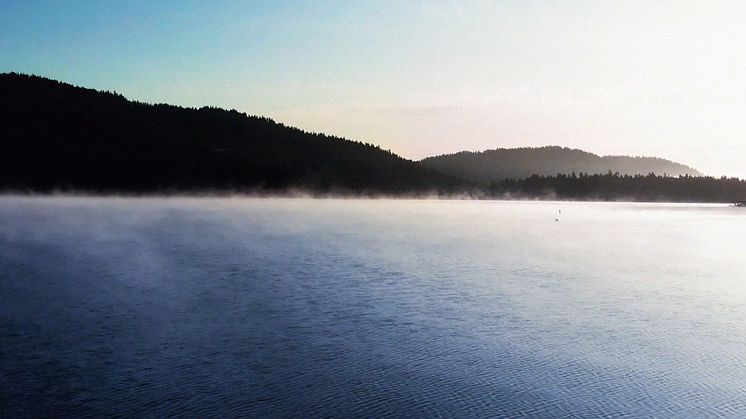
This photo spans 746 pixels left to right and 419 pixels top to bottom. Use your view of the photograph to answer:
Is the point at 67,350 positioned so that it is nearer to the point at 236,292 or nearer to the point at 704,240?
the point at 236,292

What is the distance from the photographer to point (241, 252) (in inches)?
1485

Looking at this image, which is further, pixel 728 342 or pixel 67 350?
pixel 728 342

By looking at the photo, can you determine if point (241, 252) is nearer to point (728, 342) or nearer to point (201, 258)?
point (201, 258)

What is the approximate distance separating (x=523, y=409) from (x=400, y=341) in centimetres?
526

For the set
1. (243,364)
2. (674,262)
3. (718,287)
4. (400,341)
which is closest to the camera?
(243,364)

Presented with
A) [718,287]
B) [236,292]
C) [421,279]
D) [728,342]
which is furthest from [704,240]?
[236,292]

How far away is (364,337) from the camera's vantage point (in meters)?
16.0

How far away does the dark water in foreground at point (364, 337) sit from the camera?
11.2m

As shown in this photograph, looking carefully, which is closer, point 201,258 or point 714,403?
point 714,403

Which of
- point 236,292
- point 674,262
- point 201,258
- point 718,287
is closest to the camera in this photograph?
point 236,292

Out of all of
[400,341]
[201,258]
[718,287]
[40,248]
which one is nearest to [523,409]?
[400,341]

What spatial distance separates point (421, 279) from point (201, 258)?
45.8ft

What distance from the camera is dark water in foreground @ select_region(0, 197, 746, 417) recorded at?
11.2m

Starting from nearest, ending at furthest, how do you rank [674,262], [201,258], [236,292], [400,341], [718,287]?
[400,341], [236,292], [718,287], [201,258], [674,262]
